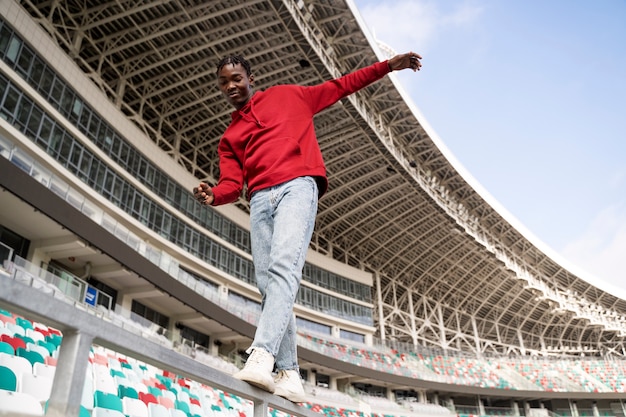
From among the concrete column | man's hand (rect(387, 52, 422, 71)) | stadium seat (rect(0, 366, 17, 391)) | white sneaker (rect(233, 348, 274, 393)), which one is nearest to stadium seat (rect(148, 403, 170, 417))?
stadium seat (rect(0, 366, 17, 391))

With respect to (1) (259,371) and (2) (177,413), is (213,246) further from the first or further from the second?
(1) (259,371)

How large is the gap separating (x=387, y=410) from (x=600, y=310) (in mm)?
28910

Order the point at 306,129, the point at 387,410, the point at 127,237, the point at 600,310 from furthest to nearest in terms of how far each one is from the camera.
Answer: the point at 600,310 < the point at 387,410 < the point at 127,237 < the point at 306,129

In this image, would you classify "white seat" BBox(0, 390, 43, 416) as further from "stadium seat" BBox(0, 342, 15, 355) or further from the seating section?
"stadium seat" BBox(0, 342, 15, 355)

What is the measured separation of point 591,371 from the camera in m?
38.8

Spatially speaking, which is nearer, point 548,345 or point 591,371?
point 591,371

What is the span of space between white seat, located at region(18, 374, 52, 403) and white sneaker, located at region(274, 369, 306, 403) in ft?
5.05

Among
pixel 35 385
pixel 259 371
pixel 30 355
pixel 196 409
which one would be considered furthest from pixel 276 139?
pixel 30 355

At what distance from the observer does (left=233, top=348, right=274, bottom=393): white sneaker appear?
184 cm

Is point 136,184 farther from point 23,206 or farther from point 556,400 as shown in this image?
point 556,400

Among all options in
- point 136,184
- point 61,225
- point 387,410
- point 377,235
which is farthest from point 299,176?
point 377,235

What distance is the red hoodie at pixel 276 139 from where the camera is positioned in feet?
8.27

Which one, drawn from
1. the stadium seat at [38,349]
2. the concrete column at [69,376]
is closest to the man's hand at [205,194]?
the concrete column at [69,376]

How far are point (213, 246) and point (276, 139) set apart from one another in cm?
2424
